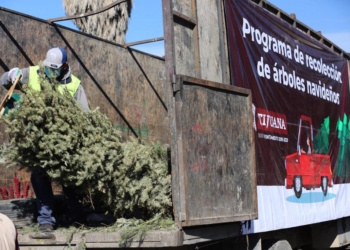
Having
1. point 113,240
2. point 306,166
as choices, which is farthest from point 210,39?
point 306,166

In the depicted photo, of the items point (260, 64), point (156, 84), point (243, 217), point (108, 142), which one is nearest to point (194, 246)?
point (243, 217)

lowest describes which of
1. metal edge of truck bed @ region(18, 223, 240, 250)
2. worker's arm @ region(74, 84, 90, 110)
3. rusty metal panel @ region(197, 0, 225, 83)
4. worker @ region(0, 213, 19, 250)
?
metal edge of truck bed @ region(18, 223, 240, 250)

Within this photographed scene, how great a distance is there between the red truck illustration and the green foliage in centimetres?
250

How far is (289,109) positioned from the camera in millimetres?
7582

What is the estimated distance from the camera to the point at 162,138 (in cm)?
999

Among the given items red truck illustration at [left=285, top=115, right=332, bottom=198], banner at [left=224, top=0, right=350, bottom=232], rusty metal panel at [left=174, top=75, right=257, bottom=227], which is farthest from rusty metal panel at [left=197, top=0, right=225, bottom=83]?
red truck illustration at [left=285, top=115, right=332, bottom=198]

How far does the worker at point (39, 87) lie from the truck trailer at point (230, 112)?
32 centimetres

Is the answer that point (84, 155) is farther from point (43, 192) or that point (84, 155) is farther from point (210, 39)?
point (210, 39)

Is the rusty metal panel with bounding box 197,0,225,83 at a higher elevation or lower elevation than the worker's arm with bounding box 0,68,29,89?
higher

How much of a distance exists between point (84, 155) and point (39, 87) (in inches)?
30.6

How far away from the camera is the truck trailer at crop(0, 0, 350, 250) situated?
4.90 meters

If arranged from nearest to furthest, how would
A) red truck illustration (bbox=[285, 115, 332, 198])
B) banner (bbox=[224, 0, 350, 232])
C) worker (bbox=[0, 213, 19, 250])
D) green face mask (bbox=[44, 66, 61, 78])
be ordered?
worker (bbox=[0, 213, 19, 250])
green face mask (bbox=[44, 66, 61, 78])
banner (bbox=[224, 0, 350, 232])
red truck illustration (bbox=[285, 115, 332, 198])

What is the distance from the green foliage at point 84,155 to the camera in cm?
474

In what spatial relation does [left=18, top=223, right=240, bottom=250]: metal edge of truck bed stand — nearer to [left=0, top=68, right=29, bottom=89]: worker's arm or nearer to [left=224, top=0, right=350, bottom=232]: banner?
[left=0, top=68, right=29, bottom=89]: worker's arm
